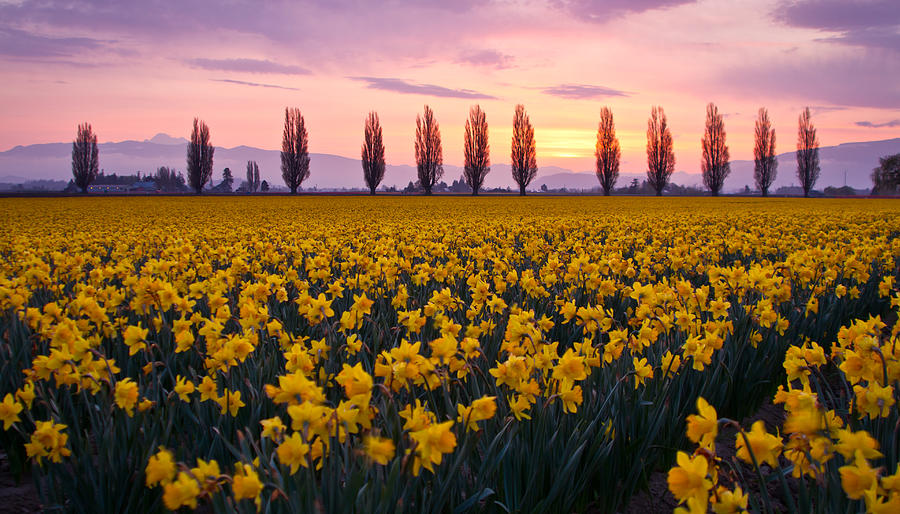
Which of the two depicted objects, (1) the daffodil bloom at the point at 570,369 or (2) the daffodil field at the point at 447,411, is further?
(1) the daffodil bloom at the point at 570,369

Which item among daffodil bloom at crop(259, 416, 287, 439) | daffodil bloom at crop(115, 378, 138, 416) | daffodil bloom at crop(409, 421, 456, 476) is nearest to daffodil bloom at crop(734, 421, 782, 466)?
daffodil bloom at crop(409, 421, 456, 476)

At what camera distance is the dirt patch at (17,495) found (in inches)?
113

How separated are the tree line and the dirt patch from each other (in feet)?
223

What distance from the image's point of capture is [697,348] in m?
3.01

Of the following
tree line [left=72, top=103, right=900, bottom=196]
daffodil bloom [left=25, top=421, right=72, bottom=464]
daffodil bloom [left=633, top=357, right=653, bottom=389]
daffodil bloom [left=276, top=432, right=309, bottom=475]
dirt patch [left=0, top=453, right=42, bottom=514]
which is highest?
tree line [left=72, top=103, right=900, bottom=196]

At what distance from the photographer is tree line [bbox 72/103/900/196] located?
7075 centimetres

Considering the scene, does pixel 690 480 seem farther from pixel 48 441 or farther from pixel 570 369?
pixel 48 441

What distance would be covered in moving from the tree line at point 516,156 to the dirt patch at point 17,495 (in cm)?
6791

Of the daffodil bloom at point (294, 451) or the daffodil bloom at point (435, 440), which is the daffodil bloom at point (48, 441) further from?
the daffodil bloom at point (435, 440)

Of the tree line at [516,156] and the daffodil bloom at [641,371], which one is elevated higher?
the tree line at [516,156]

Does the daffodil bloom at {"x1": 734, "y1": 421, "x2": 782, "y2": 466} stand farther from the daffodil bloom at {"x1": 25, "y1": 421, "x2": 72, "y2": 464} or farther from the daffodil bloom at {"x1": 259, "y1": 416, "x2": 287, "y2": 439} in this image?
the daffodil bloom at {"x1": 25, "y1": 421, "x2": 72, "y2": 464}

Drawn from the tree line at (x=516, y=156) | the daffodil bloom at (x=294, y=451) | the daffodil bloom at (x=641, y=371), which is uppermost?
the tree line at (x=516, y=156)

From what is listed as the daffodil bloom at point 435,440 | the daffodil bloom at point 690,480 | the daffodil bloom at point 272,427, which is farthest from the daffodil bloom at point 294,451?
the daffodil bloom at point 690,480

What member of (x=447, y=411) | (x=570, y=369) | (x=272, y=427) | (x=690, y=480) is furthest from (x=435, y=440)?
(x=570, y=369)
